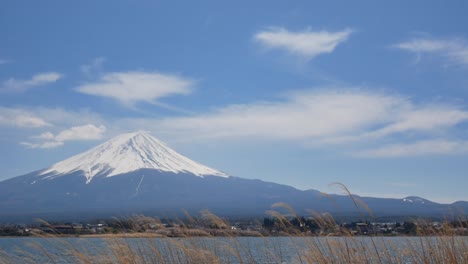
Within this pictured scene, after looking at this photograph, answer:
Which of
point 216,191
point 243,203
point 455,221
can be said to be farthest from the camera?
point 216,191

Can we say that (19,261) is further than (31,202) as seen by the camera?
No

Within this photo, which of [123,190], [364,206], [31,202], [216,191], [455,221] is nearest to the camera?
[364,206]

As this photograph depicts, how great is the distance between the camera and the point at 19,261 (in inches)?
264

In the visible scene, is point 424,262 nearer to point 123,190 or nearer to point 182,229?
point 182,229

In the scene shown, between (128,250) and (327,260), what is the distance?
69.0 inches

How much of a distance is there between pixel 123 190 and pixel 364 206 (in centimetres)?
19240

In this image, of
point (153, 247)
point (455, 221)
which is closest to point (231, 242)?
point (153, 247)

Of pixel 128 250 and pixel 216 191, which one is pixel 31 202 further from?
pixel 128 250

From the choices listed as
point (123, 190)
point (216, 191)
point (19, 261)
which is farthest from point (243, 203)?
point (19, 261)

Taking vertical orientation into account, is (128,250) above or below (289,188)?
below

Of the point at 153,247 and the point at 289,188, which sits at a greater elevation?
the point at 289,188

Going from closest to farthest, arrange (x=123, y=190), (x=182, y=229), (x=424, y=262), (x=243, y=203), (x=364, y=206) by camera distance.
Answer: (x=364, y=206)
(x=424, y=262)
(x=182, y=229)
(x=243, y=203)
(x=123, y=190)

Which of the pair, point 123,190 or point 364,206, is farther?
point 123,190

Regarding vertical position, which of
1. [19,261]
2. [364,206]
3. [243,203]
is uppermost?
[243,203]
